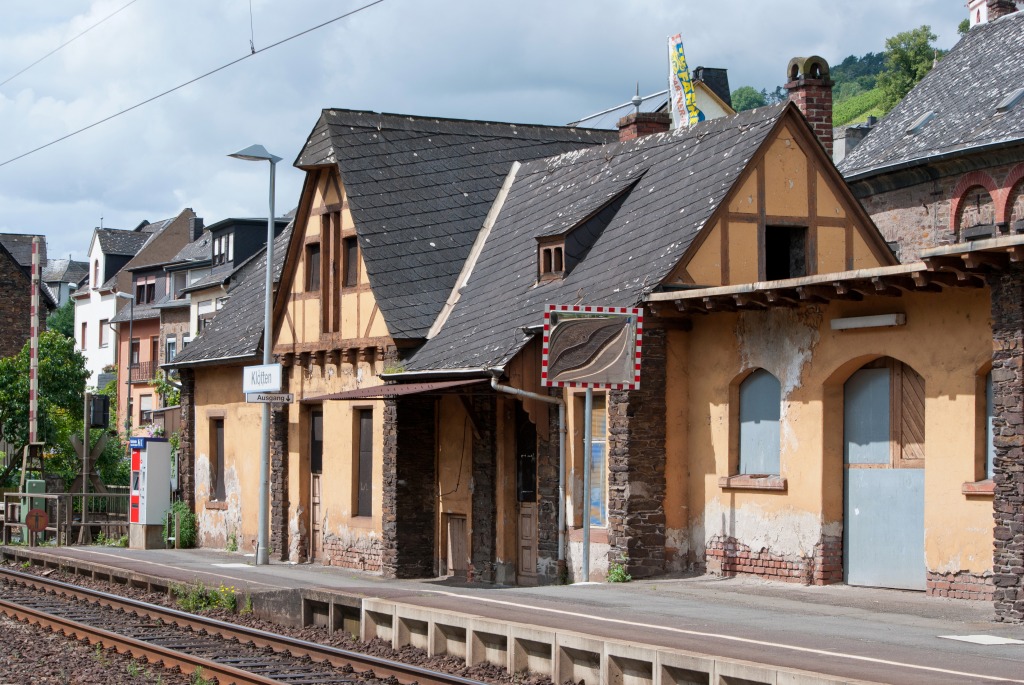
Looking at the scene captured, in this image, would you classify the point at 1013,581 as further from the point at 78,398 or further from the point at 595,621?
the point at 78,398

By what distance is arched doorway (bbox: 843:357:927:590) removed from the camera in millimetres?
15781

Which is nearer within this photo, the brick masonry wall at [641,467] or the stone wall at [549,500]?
the brick masonry wall at [641,467]

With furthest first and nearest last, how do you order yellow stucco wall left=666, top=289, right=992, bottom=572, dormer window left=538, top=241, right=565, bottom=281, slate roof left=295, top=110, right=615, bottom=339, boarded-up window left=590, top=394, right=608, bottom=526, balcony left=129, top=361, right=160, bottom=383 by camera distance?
balcony left=129, top=361, right=160, bottom=383, slate roof left=295, top=110, right=615, bottom=339, dormer window left=538, top=241, right=565, bottom=281, boarded-up window left=590, top=394, right=608, bottom=526, yellow stucco wall left=666, top=289, right=992, bottom=572

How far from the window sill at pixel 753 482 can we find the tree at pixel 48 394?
27.5 metres

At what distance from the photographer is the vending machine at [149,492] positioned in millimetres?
30281

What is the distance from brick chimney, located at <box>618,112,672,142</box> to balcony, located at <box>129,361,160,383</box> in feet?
152

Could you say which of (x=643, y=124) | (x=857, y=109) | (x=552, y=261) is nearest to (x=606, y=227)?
(x=552, y=261)

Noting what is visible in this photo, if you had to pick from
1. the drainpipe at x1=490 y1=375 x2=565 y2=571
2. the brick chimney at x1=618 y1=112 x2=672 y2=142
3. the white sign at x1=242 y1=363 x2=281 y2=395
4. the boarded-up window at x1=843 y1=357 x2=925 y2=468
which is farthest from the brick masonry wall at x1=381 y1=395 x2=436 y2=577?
the boarded-up window at x1=843 y1=357 x2=925 y2=468

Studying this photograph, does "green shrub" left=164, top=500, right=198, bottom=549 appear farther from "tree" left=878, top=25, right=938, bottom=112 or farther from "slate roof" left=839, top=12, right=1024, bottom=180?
"tree" left=878, top=25, right=938, bottom=112

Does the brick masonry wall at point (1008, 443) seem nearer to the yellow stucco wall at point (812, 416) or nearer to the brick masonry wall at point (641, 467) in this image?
the yellow stucco wall at point (812, 416)

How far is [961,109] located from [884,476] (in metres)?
18.4

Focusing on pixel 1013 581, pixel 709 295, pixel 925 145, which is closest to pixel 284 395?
pixel 709 295

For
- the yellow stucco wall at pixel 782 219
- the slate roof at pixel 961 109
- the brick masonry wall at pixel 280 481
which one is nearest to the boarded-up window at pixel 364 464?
the brick masonry wall at pixel 280 481

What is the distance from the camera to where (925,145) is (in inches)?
1256
